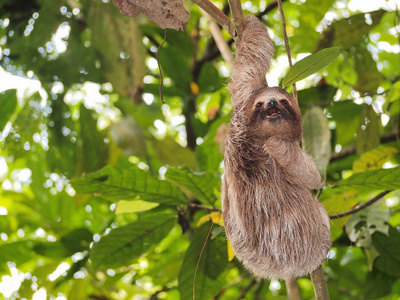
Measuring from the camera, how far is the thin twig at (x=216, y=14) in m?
3.05

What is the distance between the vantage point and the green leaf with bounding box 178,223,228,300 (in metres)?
4.20

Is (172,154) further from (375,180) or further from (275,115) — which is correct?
(375,180)

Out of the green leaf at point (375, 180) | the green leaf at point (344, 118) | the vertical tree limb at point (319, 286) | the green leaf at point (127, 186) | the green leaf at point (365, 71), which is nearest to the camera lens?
the vertical tree limb at point (319, 286)

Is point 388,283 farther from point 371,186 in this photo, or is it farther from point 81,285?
point 81,285

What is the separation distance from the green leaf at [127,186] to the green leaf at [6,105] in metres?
1.39

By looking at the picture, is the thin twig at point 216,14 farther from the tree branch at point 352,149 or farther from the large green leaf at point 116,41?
the tree branch at point 352,149

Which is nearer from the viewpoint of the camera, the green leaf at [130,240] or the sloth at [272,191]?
the sloth at [272,191]

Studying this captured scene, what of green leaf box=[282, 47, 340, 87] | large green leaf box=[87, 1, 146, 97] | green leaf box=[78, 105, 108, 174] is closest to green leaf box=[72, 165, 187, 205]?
large green leaf box=[87, 1, 146, 97]

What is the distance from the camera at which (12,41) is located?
15.7 ft

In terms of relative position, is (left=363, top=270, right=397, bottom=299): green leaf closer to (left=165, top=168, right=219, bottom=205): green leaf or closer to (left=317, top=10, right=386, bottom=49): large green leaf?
(left=165, top=168, right=219, bottom=205): green leaf

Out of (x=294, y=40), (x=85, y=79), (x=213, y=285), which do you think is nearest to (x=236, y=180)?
(x=213, y=285)

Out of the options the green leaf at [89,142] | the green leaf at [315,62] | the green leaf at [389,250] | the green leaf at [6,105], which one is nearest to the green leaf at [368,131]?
the green leaf at [389,250]

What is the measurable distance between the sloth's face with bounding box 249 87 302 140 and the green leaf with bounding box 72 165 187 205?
106cm

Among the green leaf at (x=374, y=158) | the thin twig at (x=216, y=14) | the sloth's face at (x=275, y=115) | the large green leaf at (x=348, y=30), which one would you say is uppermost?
the thin twig at (x=216, y=14)
